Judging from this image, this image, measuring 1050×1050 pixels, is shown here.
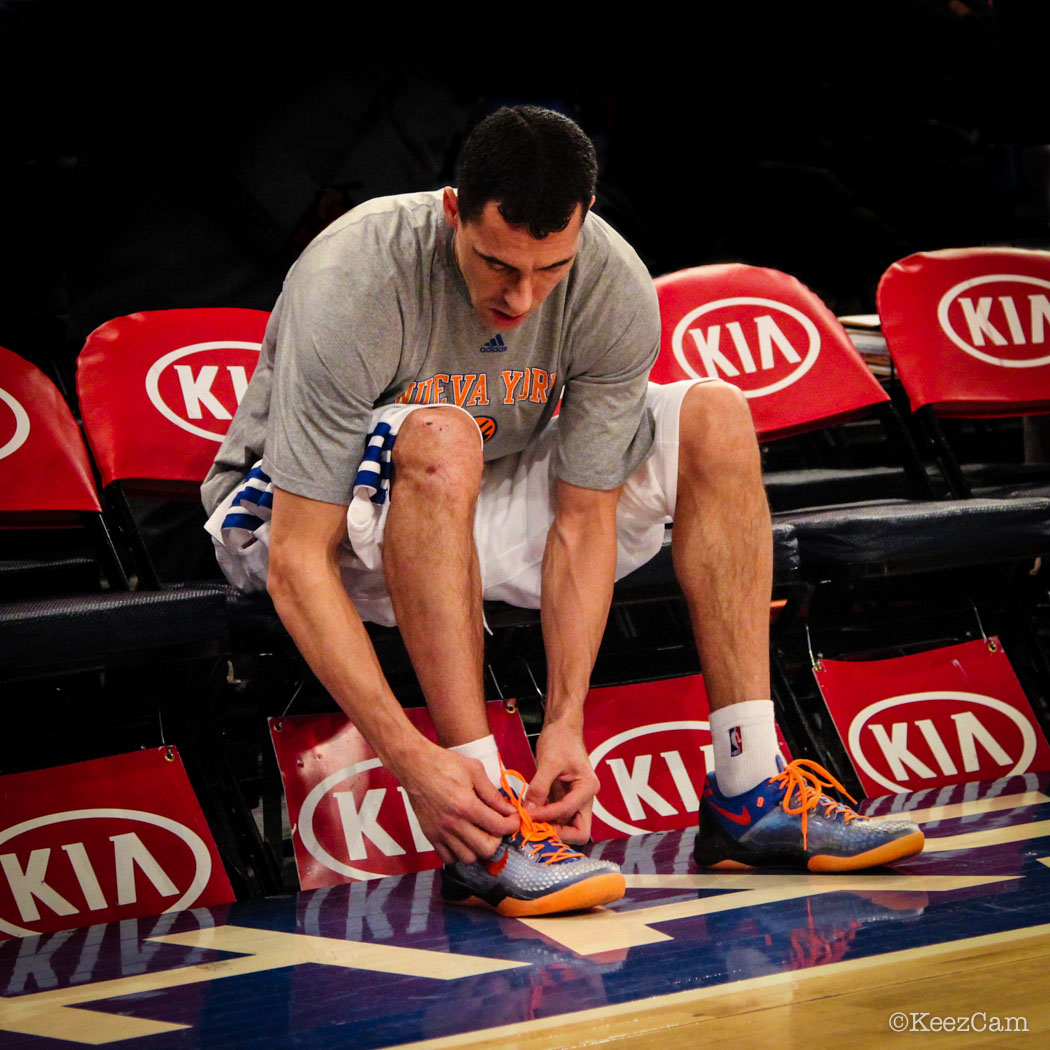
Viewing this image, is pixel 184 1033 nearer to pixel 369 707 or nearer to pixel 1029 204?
pixel 369 707

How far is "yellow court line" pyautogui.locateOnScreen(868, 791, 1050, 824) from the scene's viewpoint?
6.19 feet

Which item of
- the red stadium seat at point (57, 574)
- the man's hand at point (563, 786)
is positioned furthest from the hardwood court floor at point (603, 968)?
the red stadium seat at point (57, 574)

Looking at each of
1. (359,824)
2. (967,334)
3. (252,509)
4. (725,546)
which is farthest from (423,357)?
(967,334)

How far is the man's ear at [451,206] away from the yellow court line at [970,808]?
3.34ft

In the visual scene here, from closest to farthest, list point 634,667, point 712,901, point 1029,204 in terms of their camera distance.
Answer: point 712,901 < point 634,667 < point 1029,204

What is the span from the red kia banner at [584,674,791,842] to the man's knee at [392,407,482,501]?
0.64 meters

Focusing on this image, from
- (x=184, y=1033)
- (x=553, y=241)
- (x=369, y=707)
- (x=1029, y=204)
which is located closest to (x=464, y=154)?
(x=553, y=241)

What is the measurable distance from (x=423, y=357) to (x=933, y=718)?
1127mm

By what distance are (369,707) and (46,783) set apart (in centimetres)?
56

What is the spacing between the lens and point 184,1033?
116 centimetres

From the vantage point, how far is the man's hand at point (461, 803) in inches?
59.2

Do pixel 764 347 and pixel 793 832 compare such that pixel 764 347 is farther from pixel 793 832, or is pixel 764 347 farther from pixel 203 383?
pixel 793 832

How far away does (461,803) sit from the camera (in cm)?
150

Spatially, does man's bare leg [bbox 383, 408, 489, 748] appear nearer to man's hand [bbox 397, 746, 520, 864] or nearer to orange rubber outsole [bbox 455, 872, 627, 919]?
man's hand [bbox 397, 746, 520, 864]
